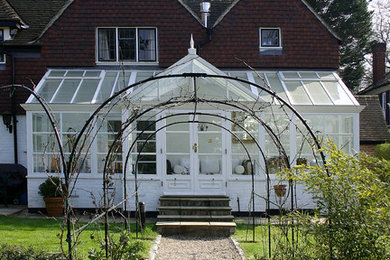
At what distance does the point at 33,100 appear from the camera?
38.2ft

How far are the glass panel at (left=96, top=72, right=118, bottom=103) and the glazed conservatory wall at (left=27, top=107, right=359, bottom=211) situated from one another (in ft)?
2.02

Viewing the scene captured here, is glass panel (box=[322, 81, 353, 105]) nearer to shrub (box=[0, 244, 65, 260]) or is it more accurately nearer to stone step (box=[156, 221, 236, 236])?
stone step (box=[156, 221, 236, 236])

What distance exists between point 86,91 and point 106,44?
2.38 metres

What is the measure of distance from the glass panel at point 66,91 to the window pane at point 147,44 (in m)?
2.39

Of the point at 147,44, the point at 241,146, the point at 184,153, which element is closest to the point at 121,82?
the point at 147,44

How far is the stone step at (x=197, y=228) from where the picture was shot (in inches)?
382

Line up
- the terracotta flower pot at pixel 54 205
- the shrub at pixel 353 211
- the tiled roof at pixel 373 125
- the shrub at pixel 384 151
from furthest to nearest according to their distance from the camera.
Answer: the tiled roof at pixel 373 125, the shrub at pixel 384 151, the terracotta flower pot at pixel 54 205, the shrub at pixel 353 211

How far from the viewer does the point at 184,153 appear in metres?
11.7

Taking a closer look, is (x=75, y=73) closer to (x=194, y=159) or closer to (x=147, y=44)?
(x=147, y=44)

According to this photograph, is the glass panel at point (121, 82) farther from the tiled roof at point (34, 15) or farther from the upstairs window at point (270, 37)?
the upstairs window at point (270, 37)

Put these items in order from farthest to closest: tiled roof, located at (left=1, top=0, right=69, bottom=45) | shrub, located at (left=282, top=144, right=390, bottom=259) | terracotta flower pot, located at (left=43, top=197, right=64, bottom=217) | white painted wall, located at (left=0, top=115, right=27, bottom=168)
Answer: tiled roof, located at (left=1, top=0, right=69, bottom=45)
white painted wall, located at (left=0, top=115, right=27, bottom=168)
terracotta flower pot, located at (left=43, top=197, right=64, bottom=217)
shrub, located at (left=282, top=144, right=390, bottom=259)

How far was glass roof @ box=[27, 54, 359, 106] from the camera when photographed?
1113 centimetres

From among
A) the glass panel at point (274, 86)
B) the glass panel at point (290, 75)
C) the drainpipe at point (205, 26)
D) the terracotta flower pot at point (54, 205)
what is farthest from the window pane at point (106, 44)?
the glass panel at point (290, 75)

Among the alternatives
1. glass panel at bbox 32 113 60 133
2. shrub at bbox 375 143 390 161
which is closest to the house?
glass panel at bbox 32 113 60 133
